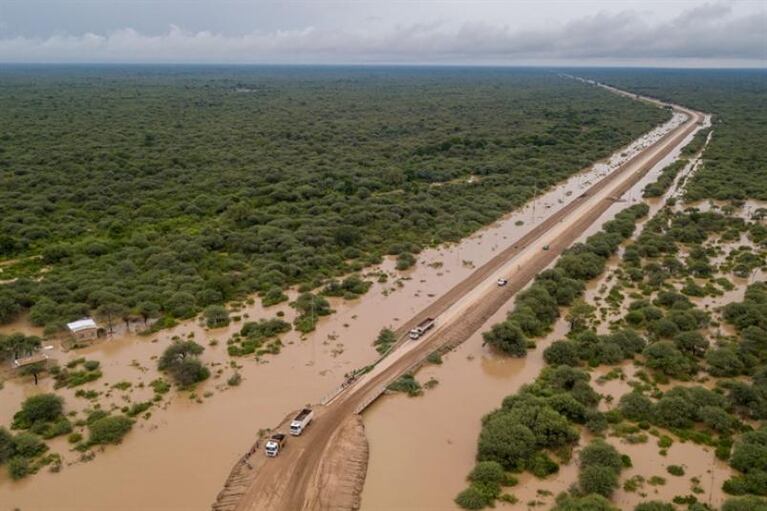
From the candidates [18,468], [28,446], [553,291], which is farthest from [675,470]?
[28,446]

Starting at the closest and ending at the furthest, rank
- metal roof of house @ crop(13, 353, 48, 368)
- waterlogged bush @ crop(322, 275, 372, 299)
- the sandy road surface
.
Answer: the sandy road surface < metal roof of house @ crop(13, 353, 48, 368) < waterlogged bush @ crop(322, 275, 372, 299)

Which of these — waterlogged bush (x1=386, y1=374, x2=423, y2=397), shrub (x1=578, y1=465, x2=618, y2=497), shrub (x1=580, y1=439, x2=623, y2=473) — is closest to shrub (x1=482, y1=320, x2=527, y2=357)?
waterlogged bush (x1=386, y1=374, x2=423, y2=397)

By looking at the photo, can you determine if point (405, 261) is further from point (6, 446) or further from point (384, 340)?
point (6, 446)

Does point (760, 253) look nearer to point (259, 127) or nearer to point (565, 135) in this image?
point (565, 135)

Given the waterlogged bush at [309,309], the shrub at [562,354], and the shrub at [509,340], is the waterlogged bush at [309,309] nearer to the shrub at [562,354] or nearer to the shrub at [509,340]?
the shrub at [509,340]

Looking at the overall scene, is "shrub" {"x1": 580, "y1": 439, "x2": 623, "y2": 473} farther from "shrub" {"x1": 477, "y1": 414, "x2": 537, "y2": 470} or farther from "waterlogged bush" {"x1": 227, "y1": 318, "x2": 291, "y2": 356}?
"waterlogged bush" {"x1": 227, "y1": 318, "x2": 291, "y2": 356}

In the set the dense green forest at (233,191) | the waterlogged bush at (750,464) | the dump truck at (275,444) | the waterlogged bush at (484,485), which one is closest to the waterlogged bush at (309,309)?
the dense green forest at (233,191)
